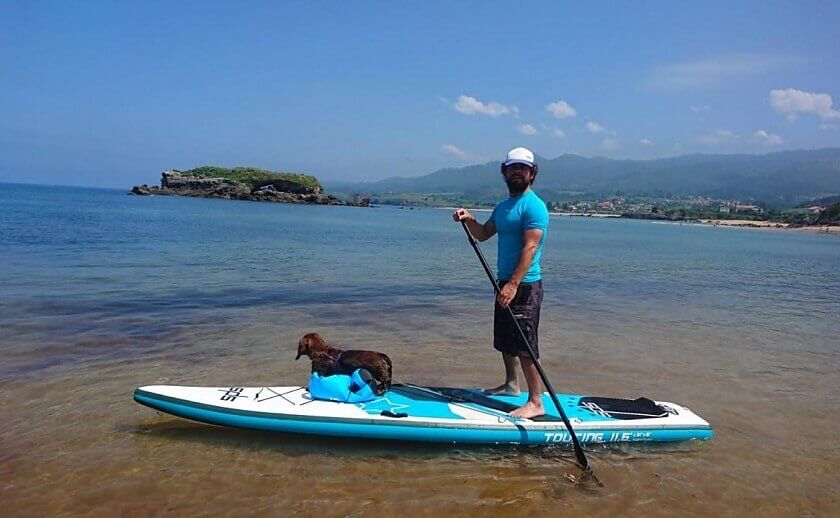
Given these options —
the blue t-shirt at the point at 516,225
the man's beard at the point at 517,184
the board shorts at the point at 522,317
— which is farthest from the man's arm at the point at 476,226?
the board shorts at the point at 522,317

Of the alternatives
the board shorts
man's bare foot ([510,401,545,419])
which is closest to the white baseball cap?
the board shorts

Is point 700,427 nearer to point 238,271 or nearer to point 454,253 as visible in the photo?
point 238,271

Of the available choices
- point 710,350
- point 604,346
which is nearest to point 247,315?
point 604,346

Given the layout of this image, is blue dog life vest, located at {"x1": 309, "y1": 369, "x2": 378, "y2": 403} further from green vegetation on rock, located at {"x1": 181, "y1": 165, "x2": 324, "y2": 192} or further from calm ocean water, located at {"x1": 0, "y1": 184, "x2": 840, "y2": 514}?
green vegetation on rock, located at {"x1": 181, "y1": 165, "x2": 324, "y2": 192}

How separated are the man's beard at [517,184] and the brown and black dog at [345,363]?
2488mm

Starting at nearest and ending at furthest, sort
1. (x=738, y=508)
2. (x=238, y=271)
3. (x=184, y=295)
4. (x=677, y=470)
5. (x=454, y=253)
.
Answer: (x=738, y=508) < (x=677, y=470) < (x=184, y=295) < (x=238, y=271) < (x=454, y=253)

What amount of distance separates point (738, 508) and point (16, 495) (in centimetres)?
614

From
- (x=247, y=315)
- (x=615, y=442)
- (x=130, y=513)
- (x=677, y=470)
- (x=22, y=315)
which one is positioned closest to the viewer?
(x=130, y=513)

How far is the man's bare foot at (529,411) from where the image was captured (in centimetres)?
611

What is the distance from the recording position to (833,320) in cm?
1475

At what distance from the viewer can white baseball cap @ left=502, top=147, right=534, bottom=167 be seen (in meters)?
5.81

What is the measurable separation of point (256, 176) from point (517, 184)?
124757 millimetres

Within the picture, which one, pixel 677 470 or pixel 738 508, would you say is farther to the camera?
pixel 677 470

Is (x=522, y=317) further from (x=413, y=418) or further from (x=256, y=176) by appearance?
(x=256, y=176)
